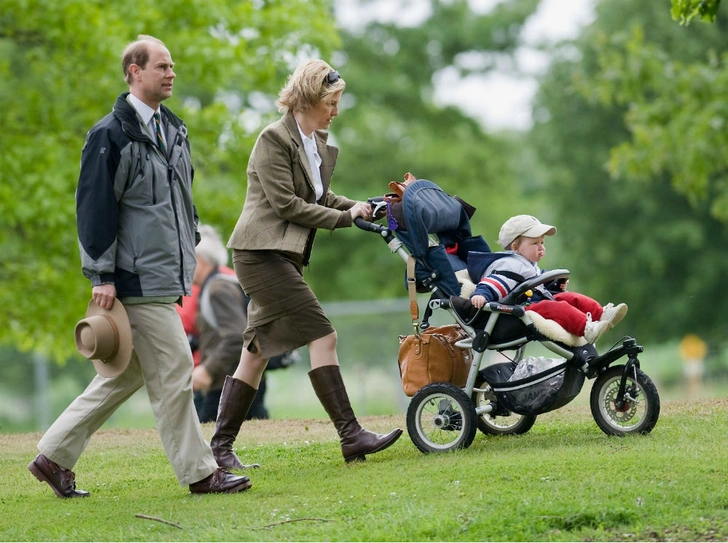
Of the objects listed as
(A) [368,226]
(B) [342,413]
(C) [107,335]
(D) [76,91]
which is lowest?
(B) [342,413]

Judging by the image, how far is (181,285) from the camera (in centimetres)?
659

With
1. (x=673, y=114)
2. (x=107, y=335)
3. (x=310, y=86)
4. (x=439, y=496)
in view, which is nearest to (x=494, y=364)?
(x=439, y=496)

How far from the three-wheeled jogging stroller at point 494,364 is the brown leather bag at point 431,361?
104mm

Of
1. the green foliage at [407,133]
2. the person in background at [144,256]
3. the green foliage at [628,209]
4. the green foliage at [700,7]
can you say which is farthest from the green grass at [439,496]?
the green foliage at [407,133]

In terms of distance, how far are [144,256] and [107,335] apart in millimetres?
447

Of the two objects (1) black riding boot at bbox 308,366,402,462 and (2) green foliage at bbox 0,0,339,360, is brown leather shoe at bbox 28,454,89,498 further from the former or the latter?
(2) green foliage at bbox 0,0,339,360

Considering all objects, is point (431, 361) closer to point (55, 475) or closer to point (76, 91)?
point (55, 475)

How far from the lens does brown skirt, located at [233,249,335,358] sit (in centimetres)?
706

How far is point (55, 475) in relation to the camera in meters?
6.78

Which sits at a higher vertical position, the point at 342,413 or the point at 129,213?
the point at 129,213

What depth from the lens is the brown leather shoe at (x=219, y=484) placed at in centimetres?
664

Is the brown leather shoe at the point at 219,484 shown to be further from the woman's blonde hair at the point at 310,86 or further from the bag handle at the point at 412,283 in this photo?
the woman's blonde hair at the point at 310,86

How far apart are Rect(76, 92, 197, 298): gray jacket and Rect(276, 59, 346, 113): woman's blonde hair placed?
2.99ft

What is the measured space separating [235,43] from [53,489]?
1215cm
